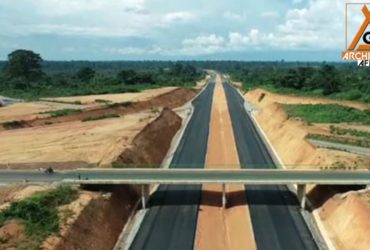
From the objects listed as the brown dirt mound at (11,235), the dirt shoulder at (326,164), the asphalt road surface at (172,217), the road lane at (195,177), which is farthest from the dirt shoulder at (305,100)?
the brown dirt mound at (11,235)

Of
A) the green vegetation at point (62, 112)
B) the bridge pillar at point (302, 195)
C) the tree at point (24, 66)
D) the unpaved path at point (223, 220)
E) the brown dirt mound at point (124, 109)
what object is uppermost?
the tree at point (24, 66)

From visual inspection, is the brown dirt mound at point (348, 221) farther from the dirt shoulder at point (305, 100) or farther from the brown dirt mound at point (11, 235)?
the dirt shoulder at point (305, 100)

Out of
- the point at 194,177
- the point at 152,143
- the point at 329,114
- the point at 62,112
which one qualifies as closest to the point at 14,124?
the point at 62,112

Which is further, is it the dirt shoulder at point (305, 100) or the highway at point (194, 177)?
the dirt shoulder at point (305, 100)

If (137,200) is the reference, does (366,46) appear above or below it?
above

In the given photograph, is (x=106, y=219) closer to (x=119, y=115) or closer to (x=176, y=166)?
(x=176, y=166)

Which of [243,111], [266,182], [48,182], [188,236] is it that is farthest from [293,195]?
[243,111]
